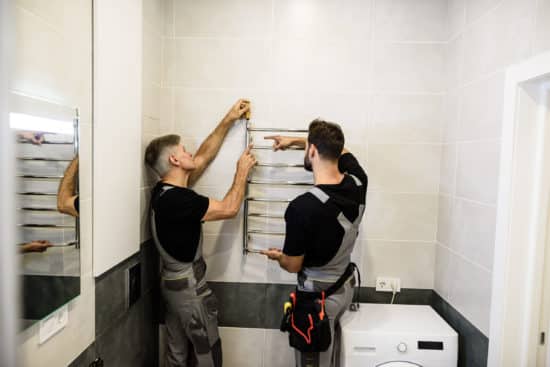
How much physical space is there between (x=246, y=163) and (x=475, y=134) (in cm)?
119

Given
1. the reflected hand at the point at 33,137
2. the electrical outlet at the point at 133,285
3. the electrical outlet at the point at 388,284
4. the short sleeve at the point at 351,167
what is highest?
the reflected hand at the point at 33,137

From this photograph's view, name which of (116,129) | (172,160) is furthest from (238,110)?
(116,129)

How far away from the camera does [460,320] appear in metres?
1.79

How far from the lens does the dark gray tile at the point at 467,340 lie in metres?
1.59

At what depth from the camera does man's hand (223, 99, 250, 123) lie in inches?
82.0

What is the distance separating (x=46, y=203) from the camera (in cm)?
106

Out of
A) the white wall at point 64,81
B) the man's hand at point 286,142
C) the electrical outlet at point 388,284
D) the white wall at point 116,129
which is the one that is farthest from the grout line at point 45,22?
the electrical outlet at point 388,284

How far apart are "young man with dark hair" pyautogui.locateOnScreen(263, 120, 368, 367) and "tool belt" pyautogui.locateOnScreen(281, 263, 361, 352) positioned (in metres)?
0.03

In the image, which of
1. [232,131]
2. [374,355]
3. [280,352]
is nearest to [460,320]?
[374,355]

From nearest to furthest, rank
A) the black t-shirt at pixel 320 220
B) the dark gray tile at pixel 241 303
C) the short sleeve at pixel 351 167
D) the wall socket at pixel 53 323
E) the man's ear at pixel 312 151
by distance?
the wall socket at pixel 53 323 < the black t-shirt at pixel 320 220 < the man's ear at pixel 312 151 < the short sleeve at pixel 351 167 < the dark gray tile at pixel 241 303

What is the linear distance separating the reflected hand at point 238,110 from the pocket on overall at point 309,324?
1.07m

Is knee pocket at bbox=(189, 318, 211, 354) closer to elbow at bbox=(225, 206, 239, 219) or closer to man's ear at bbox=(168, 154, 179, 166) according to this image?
elbow at bbox=(225, 206, 239, 219)

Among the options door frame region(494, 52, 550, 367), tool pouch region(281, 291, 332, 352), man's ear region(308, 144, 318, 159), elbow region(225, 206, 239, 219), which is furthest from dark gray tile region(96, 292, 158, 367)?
door frame region(494, 52, 550, 367)

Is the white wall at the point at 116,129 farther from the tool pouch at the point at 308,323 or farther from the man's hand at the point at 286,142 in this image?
the tool pouch at the point at 308,323
